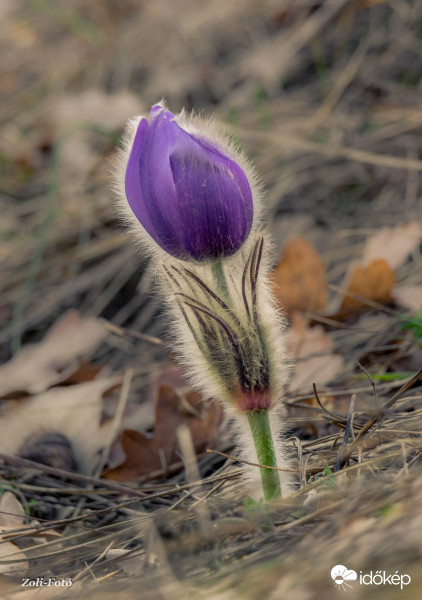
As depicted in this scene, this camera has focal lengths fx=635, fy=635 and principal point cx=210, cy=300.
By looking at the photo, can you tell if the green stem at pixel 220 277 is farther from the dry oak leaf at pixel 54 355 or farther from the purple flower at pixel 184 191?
the dry oak leaf at pixel 54 355

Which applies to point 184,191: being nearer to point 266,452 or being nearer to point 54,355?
point 266,452

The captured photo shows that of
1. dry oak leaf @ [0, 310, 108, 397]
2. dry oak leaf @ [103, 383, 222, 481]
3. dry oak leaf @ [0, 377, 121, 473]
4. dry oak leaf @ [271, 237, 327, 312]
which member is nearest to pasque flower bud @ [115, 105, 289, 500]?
dry oak leaf @ [103, 383, 222, 481]

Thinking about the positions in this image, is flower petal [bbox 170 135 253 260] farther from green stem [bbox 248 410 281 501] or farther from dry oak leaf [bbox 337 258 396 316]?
dry oak leaf [bbox 337 258 396 316]

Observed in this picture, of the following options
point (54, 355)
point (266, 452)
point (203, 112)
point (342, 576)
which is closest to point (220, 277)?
Answer: point (266, 452)

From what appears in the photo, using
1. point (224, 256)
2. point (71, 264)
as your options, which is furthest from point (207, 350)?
point (71, 264)

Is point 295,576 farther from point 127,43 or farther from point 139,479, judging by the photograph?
point 127,43

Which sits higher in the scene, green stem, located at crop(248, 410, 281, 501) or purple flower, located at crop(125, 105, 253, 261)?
purple flower, located at crop(125, 105, 253, 261)
